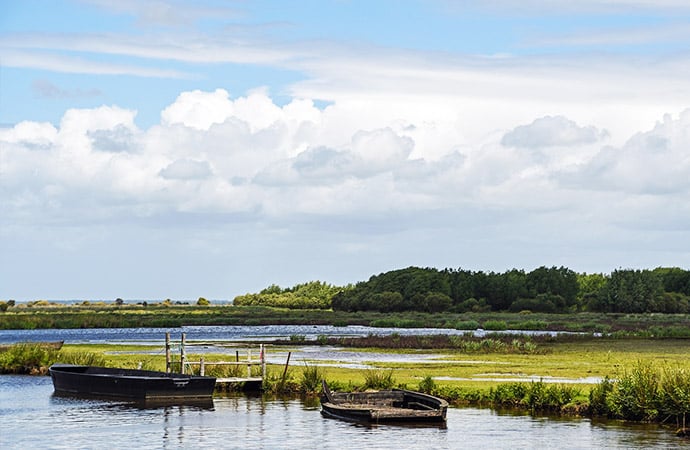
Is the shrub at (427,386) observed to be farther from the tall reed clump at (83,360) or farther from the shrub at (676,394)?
the tall reed clump at (83,360)

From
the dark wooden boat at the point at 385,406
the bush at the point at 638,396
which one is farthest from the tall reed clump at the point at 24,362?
the bush at the point at 638,396

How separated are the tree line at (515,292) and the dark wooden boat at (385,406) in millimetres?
125849

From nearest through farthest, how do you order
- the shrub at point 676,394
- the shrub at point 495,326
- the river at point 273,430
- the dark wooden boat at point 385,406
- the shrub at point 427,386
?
the river at point 273,430 < the shrub at point 676,394 < the dark wooden boat at point 385,406 < the shrub at point 427,386 < the shrub at point 495,326

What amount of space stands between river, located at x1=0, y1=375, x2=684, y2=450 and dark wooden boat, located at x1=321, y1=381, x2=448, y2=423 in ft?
1.73

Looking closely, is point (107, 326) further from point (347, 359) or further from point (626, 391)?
point (626, 391)

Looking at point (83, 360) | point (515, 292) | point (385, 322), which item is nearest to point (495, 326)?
point (385, 322)

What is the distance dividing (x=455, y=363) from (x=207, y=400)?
17.9 meters

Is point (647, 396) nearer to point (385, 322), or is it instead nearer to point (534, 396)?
point (534, 396)

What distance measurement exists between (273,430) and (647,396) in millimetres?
12545

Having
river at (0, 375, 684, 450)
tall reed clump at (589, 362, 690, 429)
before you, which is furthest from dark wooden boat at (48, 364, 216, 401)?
tall reed clump at (589, 362, 690, 429)

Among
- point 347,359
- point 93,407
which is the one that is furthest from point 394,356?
point 93,407

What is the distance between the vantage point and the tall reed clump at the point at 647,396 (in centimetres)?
3341

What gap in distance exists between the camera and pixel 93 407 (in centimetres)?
4169

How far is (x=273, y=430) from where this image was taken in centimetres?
3459
